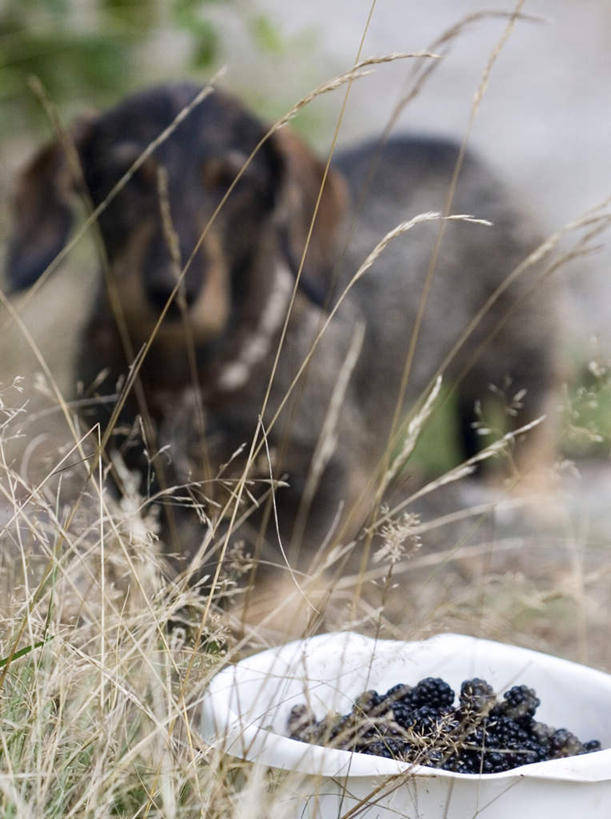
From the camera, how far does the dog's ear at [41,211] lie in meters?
2.79

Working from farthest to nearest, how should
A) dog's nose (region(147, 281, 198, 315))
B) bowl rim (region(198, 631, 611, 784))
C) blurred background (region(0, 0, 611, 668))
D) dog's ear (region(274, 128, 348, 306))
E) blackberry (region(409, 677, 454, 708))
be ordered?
blurred background (region(0, 0, 611, 668)) → dog's ear (region(274, 128, 348, 306)) → dog's nose (region(147, 281, 198, 315)) → blackberry (region(409, 677, 454, 708)) → bowl rim (region(198, 631, 611, 784))

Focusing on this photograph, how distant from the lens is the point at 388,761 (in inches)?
39.9

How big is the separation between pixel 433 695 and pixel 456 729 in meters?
0.13

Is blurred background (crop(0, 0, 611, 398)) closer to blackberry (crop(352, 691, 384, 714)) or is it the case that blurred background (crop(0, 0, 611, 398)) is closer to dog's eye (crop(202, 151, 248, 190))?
dog's eye (crop(202, 151, 248, 190))

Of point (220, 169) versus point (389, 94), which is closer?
point (220, 169)

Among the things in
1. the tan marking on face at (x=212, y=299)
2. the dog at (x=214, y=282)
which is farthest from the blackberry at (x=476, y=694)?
the tan marking on face at (x=212, y=299)

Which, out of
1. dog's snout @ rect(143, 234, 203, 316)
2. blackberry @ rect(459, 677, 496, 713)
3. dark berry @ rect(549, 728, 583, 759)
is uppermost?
dog's snout @ rect(143, 234, 203, 316)

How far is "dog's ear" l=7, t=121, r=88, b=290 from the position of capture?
9.14 ft

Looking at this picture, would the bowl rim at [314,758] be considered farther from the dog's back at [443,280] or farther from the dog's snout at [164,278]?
the dog's back at [443,280]

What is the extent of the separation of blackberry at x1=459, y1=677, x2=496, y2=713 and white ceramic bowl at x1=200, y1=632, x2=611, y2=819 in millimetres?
86

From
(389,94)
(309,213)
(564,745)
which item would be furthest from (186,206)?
(389,94)

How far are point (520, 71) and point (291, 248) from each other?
3.54 metres

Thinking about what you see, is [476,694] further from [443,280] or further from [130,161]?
[443,280]

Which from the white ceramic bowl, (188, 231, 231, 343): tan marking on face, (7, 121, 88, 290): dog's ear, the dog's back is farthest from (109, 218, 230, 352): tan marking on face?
the white ceramic bowl
